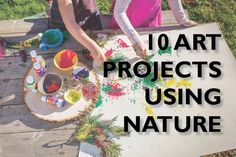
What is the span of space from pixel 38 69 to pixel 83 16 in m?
0.49

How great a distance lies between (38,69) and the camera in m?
2.20

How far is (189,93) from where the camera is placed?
219 cm

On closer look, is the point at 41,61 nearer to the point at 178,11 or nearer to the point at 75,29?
the point at 75,29

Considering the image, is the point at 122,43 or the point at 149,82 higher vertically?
the point at 122,43

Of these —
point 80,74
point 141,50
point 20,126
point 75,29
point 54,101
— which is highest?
point 75,29

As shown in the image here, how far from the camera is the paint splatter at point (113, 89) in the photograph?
2193 millimetres

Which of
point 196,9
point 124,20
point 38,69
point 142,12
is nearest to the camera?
point 38,69

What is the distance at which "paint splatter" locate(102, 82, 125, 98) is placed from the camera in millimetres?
2193

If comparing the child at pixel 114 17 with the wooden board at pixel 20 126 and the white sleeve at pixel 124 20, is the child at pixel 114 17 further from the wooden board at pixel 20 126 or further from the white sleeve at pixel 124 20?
the wooden board at pixel 20 126

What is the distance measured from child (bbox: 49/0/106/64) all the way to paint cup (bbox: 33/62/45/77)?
261 mm

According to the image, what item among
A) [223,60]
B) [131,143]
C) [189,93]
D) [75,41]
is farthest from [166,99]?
[75,41]

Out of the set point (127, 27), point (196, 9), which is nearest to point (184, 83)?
point (127, 27)

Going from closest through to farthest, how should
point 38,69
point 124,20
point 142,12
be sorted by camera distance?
point 38,69 → point 124,20 → point 142,12

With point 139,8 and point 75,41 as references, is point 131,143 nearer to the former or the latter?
point 75,41
